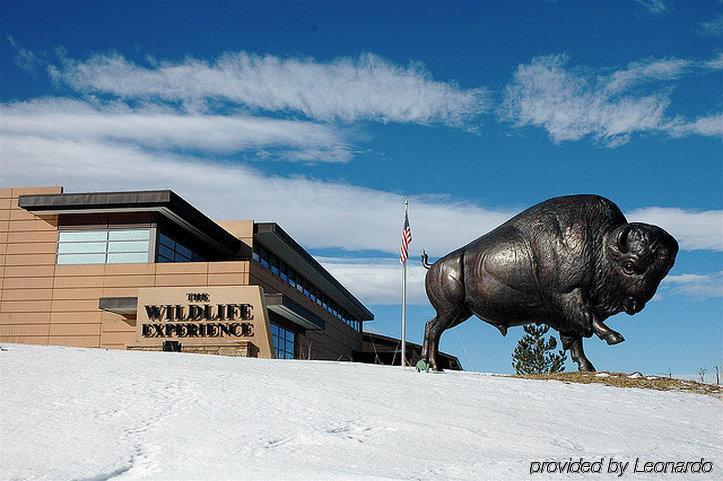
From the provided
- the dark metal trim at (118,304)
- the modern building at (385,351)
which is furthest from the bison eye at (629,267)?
the modern building at (385,351)

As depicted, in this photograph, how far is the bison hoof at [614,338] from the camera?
15.8 m

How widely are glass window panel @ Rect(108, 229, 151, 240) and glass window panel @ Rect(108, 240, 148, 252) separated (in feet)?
0.54

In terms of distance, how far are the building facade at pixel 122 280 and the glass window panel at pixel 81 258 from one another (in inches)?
1.6

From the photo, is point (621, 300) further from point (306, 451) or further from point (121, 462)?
point (121, 462)

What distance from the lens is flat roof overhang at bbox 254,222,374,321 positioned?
3919 centimetres

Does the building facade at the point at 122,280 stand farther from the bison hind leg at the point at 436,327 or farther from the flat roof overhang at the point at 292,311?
the bison hind leg at the point at 436,327

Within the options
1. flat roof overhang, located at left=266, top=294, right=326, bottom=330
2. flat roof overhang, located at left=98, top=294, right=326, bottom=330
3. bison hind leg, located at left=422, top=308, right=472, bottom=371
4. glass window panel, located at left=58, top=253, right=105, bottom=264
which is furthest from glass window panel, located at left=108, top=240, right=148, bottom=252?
bison hind leg, located at left=422, top=308, right=472, bottom=371

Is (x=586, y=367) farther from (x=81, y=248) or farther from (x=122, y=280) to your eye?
(x=81, y=248)

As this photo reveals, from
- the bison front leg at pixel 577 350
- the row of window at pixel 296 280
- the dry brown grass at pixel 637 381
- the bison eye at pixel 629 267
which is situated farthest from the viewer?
the row of window at pixel 296 280

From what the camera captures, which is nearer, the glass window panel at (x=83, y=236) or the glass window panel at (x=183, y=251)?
the glass window panel at (x=83, y=236)

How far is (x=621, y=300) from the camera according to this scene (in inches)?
642

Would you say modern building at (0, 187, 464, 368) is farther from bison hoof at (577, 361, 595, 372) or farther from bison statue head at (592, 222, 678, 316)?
bison statue head at (592, 222, 678, 316)

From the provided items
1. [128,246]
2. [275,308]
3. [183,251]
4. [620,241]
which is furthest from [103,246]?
[620,241]

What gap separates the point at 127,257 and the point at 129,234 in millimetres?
932
